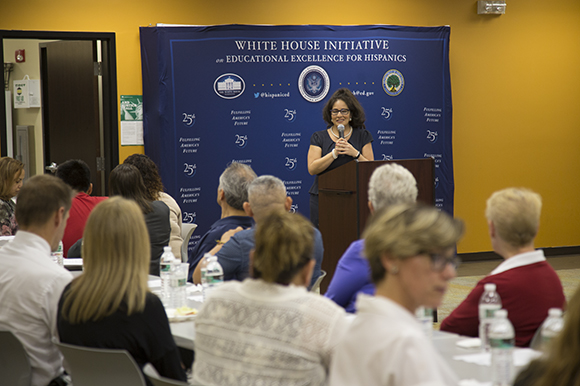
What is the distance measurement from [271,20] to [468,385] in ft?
20.6

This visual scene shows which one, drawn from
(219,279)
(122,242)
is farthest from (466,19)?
(122,242)

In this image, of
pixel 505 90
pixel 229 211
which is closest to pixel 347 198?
pixel 229 211

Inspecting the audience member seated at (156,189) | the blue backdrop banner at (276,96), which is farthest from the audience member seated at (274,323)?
the blue backdrop banner at (276,96)

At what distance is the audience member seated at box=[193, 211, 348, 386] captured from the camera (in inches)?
75.5

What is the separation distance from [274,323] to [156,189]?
304cm

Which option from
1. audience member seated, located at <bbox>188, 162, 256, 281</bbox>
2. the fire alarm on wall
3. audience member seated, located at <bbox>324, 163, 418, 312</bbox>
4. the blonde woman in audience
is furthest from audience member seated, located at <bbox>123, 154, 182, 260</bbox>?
the fire alarm on wall

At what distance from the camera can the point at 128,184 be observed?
4316 mm

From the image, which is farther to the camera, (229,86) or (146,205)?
(229,86)

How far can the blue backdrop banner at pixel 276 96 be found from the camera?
23.4ft

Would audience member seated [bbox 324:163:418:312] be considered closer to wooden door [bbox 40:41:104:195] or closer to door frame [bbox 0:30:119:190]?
door frame [bbox 0:30:119:190]

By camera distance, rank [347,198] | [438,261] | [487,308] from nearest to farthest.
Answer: [438,261], [487,308], [347,198]

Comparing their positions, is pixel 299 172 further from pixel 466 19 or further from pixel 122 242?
pixel 122 242

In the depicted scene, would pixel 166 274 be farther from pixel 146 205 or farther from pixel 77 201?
pixel 77 201

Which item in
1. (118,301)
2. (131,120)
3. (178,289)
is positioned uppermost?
(131,120)
